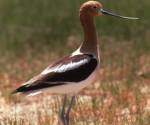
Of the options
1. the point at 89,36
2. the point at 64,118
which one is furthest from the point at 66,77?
the point at 89,36

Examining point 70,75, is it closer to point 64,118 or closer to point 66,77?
point 66,77

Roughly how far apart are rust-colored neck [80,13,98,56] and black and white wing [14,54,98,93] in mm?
112

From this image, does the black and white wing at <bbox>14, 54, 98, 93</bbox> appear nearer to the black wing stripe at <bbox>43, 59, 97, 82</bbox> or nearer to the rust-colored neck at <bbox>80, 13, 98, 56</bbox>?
the black wing stripe at <bbox>43, 59, 97, 82</bbox>

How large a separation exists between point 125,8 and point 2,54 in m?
2.77

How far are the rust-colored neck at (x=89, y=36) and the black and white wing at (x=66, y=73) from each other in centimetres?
11

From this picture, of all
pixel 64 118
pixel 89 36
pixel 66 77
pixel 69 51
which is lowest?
pixel 64 118

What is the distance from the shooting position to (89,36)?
7676 mm

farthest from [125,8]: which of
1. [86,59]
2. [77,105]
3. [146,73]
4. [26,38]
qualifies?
[86,59]

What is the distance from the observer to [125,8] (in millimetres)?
14273

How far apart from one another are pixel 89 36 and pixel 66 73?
2.04 ft

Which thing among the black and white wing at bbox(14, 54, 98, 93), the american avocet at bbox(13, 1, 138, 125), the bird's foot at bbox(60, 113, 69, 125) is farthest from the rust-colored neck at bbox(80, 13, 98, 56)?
the bird's foot at bbox(60, 113, 69, 125)

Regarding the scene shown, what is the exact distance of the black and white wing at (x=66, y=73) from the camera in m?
7.13

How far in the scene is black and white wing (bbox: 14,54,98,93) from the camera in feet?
23.4

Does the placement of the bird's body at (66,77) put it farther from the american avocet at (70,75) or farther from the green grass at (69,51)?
the green grass at (69,51)
